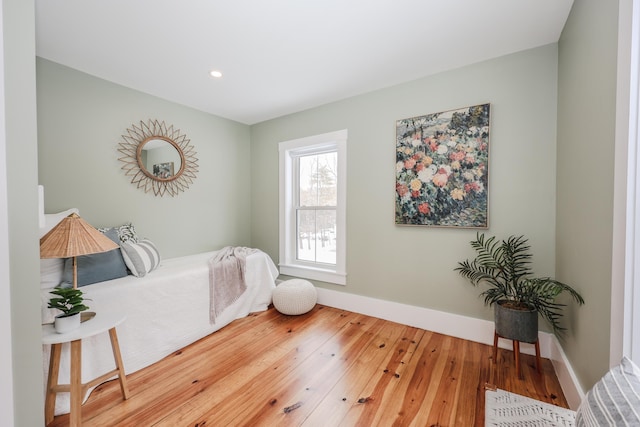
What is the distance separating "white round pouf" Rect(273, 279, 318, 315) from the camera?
2717 millimetres

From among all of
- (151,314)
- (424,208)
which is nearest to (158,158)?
(151,314)

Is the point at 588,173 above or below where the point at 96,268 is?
above

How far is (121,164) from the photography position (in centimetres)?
248

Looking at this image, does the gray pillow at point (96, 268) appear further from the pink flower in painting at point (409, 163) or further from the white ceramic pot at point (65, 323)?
the pink flower in painting at point (409, 163)

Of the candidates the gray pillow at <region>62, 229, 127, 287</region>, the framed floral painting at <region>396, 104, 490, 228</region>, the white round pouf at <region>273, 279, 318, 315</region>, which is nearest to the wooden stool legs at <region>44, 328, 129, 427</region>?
the gray pillow at <region>62, 229, 127, 287</region>

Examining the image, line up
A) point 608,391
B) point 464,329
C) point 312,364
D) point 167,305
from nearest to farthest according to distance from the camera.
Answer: point 608,391 < point 312,364 < point 167,305 < point 464,329

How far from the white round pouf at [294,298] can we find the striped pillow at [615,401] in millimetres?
2234

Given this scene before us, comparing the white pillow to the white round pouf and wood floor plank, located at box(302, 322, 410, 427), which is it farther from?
wood floor plank, located at box(302, 322, 410, 427)

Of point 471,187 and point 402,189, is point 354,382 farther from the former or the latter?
point 471,187

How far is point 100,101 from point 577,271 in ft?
12.9

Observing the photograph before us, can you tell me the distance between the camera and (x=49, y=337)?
126 centimetres

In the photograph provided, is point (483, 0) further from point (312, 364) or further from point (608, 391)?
point (312, 364)

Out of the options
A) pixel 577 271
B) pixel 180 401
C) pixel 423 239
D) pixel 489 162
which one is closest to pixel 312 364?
pixel 180 401

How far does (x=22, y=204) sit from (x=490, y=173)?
9.35ft
